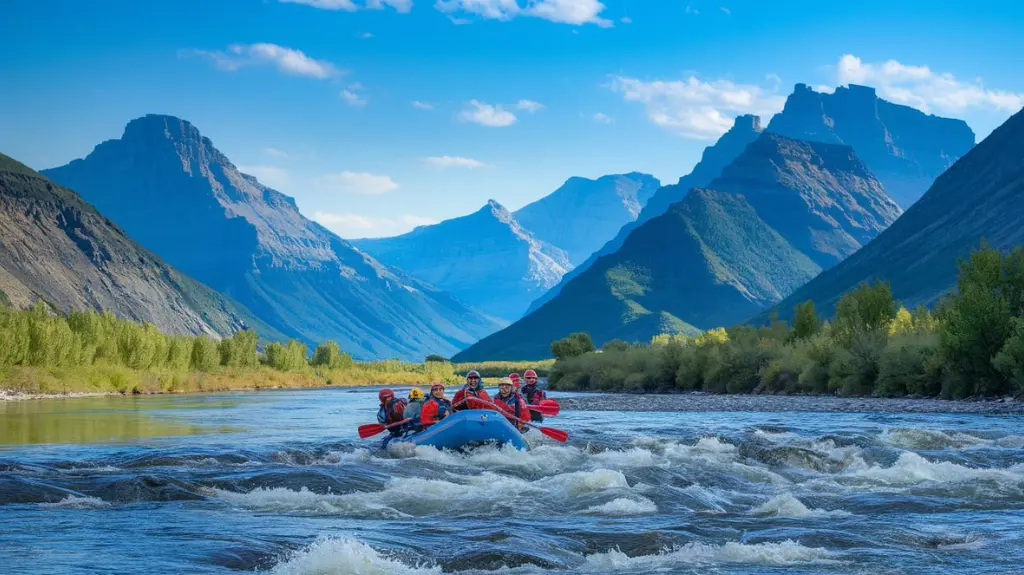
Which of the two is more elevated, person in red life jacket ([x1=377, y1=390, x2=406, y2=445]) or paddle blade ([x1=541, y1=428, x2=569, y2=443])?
person in red life jacket ([x1=377, y1=390, x2=406, y2=445])

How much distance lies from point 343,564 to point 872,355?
2033 inches

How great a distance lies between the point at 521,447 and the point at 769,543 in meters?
13.5

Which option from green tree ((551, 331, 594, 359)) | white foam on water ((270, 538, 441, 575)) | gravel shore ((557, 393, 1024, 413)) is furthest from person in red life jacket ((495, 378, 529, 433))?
green tree ((551, 331, 594, 359))

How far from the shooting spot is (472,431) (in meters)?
27.8

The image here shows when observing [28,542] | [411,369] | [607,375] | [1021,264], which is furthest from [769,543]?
[411,369]

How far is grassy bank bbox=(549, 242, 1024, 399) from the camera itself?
50.1 meters

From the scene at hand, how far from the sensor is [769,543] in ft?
50.7

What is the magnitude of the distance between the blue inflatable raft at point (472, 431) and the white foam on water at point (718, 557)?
12.6m

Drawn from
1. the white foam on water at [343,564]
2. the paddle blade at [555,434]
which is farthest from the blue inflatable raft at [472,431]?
the white foam on water at [343,564]

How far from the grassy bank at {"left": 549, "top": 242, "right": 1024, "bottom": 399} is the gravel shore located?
6.88ft

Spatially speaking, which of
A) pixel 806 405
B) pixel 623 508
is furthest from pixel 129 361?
pixel 623 508

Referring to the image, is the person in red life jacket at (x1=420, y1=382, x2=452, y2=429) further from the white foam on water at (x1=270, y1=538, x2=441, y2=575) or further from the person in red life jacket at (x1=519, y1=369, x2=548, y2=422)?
the white foam on water at (x1=270, y1=538, x2=441, y2=575)

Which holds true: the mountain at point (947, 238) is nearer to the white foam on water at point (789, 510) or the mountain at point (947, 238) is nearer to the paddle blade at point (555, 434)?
the paddle blade at point (555, 434)

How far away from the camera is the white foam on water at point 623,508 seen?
62.5 feet
